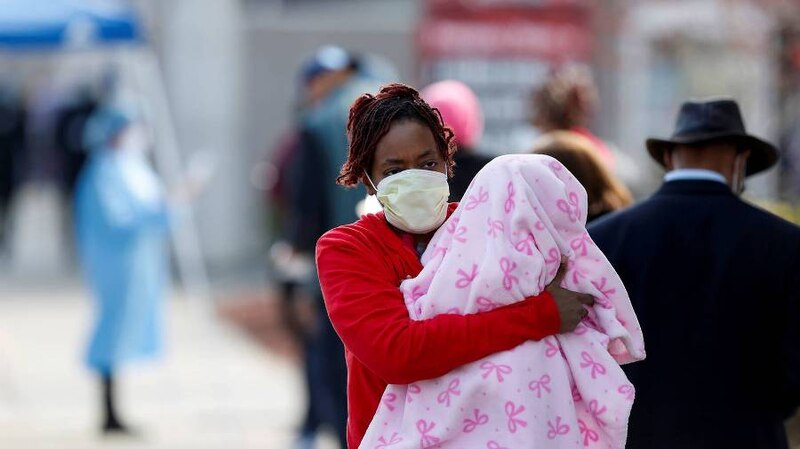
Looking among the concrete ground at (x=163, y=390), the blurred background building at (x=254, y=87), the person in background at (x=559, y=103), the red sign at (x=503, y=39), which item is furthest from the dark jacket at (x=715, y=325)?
the red sign at (x=503, y=39)

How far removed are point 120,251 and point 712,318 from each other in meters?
5.61

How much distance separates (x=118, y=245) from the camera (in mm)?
9297

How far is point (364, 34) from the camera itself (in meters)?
18.7

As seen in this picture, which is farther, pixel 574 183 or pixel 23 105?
pixel 23 105

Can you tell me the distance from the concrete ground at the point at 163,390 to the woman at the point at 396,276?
5.65 m

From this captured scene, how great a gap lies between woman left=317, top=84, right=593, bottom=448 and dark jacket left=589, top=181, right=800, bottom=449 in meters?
1.05

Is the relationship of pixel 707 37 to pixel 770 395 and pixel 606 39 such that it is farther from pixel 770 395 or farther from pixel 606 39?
pixel 770 395

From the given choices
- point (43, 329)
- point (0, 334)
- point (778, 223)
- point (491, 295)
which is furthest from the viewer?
point (43, 329)

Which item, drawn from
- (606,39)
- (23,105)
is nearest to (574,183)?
(606,39)

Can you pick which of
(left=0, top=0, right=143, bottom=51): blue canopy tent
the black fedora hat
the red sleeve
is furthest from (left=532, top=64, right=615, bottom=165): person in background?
(left=0, top=0, right=143, bottom=51): blue canopy tent

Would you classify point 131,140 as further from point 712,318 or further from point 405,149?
point 405,149

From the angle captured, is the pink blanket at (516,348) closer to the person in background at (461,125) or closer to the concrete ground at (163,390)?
the person in background at (461,125)

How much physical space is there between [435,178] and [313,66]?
4.50m

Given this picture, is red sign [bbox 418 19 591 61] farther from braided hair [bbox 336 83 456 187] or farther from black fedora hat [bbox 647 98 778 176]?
braided hair [bbox 336 83 456 187]
